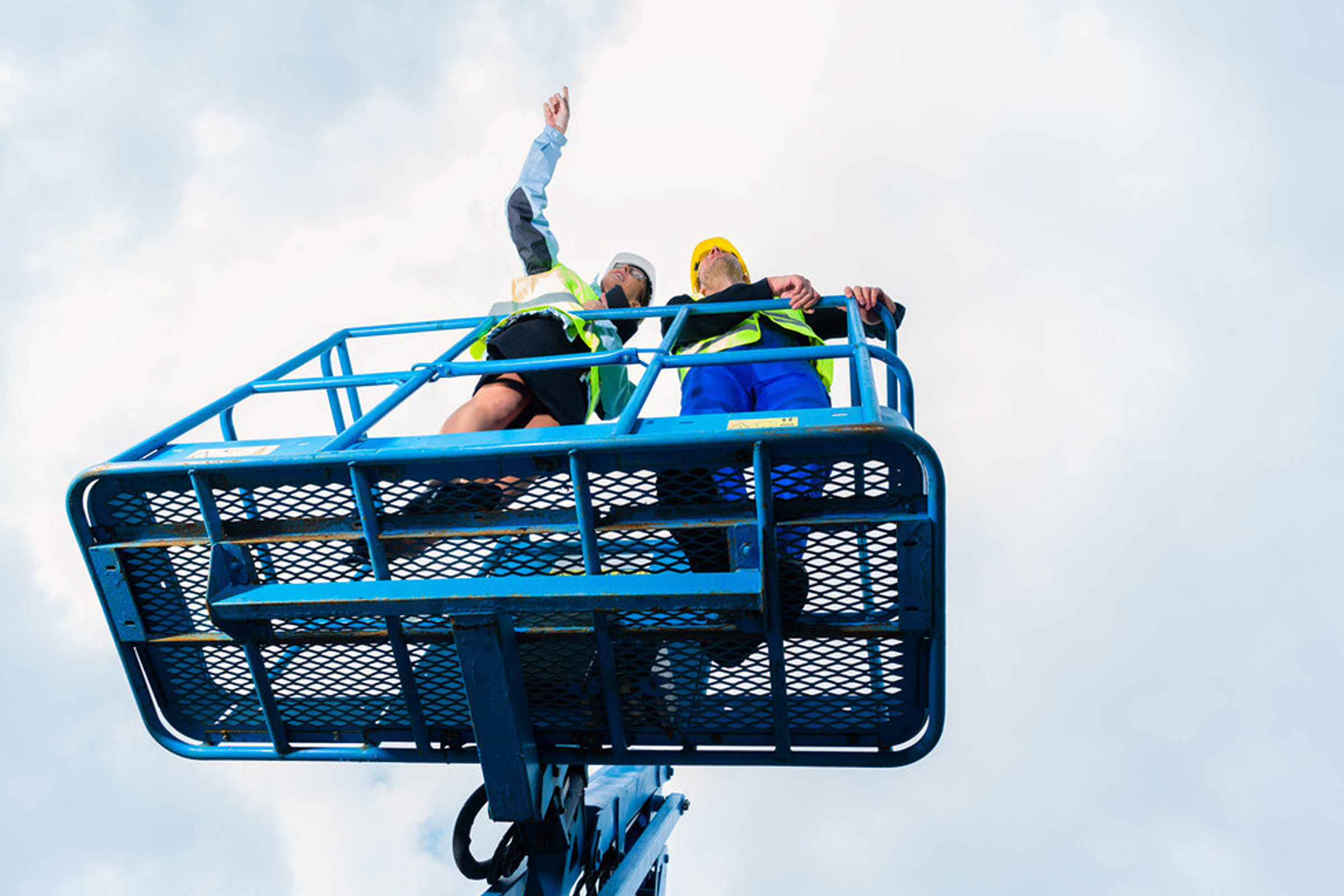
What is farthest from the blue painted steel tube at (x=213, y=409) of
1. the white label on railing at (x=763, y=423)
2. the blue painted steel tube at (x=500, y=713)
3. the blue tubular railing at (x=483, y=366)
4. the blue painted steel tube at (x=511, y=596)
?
the white label on railing at (x=763, y=423)

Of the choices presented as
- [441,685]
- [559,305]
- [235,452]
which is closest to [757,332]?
[559,305]

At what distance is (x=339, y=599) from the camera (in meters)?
2.83

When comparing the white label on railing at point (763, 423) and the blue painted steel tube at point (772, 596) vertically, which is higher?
the white label on railing at point (763, 423)

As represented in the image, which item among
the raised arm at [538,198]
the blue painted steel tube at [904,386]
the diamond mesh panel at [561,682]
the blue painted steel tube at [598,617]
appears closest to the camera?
the blue painted steel tube at [598,617]

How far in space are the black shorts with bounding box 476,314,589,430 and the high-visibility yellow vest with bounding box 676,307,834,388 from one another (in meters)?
0.51

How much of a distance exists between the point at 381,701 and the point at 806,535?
5.42 ft

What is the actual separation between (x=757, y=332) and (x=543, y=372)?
3.20 feet

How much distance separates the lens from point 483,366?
146 inches

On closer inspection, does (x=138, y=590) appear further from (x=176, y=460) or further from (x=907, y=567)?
(x=907, y=567)

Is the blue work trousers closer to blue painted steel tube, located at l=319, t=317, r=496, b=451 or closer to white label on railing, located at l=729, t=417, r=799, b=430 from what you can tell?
blue painted steel tube, located at l=319, t=317, r=496, b=451

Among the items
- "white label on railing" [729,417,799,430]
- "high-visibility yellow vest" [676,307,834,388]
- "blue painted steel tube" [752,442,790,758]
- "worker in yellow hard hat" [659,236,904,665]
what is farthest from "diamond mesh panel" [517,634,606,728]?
"high-visibility yellow vest" [676,307,834,388]

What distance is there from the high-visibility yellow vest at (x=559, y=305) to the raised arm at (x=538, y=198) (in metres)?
0.13

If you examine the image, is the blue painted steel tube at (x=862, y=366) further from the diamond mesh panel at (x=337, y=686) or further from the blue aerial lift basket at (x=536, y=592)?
the diamond mesh panel at (x=337, y=686)

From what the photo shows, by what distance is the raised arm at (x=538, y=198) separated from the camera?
5250 millimetres
